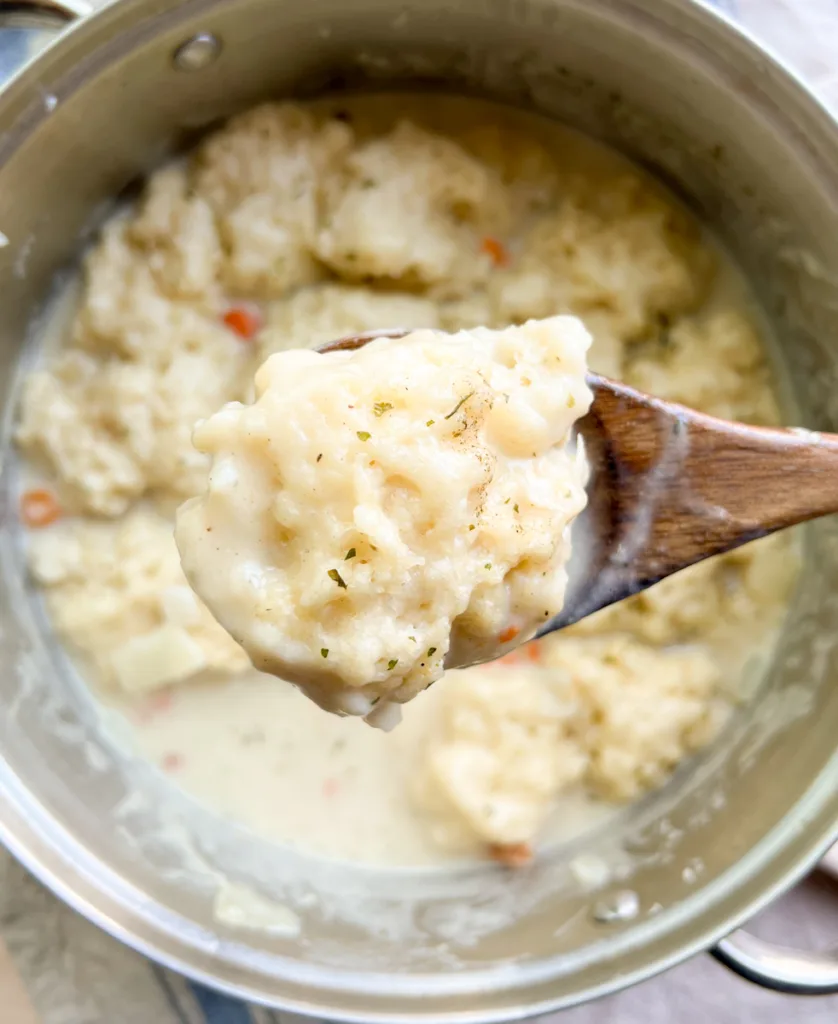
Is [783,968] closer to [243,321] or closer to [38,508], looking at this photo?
[243,321]

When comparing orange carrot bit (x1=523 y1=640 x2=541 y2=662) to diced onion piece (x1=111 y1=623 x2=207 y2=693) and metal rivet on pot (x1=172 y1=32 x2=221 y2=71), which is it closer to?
diced onion piece (x1=111 y1=623 x2=207 y2=693)

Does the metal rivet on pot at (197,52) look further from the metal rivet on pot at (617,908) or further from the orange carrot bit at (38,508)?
the metal rivet on pot at (617,908)

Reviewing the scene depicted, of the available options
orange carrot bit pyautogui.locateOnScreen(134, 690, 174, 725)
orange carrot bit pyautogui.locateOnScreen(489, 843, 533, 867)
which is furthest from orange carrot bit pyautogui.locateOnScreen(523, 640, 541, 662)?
orange carrot bit pyautogui.locateOnScreen(134, 690, 174, 725)

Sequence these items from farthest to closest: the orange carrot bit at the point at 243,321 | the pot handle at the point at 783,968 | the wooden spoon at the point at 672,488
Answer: the orange carrot bit at the point at 243,321 → the pot handle at the point at 783,968 → the wooden spoon at the point at 672,488

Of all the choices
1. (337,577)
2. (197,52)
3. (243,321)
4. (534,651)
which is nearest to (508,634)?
(337,577)

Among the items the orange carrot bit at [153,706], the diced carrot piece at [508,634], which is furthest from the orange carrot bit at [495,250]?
the orange carrot bit at [153,706]

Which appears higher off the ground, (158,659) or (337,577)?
(337,577)

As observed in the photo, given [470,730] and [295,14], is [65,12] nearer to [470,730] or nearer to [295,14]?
[295,14]
